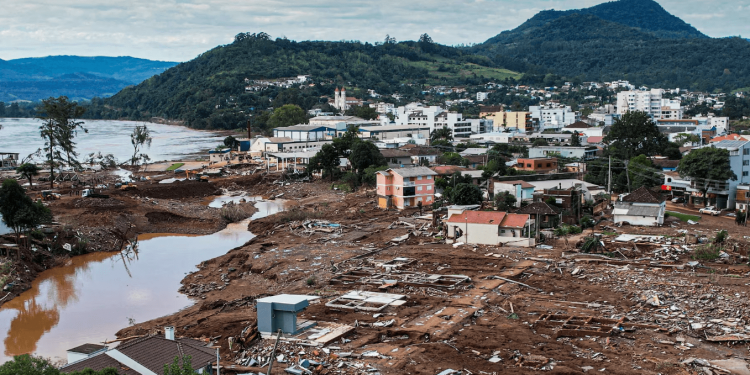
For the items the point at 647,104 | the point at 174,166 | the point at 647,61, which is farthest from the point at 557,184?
the point at 647,61

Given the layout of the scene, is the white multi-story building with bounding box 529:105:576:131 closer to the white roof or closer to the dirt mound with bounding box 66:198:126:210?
the white roof

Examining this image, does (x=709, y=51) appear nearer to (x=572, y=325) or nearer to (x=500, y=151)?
(x=500, y=151)

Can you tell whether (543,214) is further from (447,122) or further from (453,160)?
(447,122)

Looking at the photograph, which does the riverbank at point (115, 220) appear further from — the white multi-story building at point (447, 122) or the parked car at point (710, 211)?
the white multi-story building at point (447, 122)

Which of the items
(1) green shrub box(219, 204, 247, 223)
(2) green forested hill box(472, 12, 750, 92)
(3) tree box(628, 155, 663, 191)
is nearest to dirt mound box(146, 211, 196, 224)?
(1) green shrub box(219, 204, 247, 223)

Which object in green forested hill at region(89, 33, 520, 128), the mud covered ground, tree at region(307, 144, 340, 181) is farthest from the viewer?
green forested hill at region(89, 33, 520, 128)

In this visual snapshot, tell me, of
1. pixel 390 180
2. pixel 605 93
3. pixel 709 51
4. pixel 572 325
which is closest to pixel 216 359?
pixel 572 325
